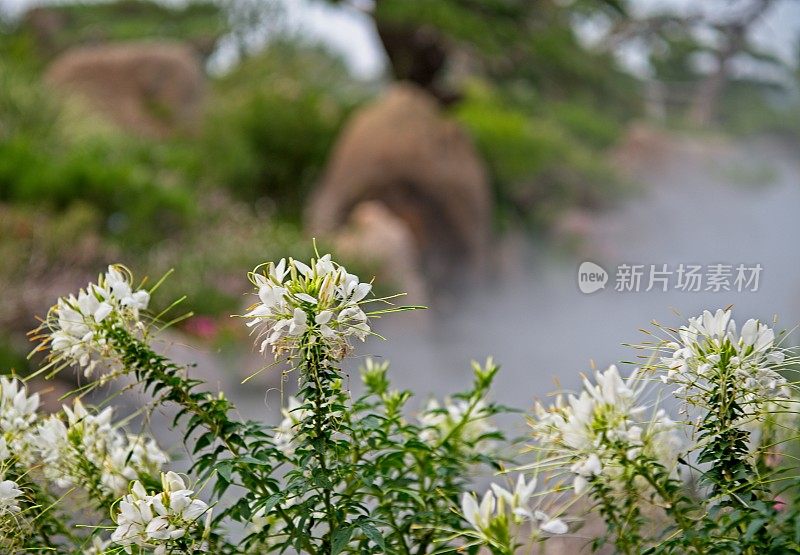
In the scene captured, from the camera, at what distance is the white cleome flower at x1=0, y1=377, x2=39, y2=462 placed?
0.96 metres

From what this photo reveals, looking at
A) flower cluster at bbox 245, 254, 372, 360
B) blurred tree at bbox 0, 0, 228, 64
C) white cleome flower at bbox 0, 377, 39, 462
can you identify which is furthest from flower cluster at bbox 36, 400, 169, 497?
blurred tree at bbox 0, 0, 228, 64

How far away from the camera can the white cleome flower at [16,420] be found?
960 mm

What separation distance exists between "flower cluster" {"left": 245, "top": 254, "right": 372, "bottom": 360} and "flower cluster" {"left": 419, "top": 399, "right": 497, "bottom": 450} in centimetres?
29

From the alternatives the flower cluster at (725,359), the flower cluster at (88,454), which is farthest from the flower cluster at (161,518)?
the flower cluster at (725,359)

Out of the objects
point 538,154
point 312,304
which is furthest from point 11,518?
point 538,154

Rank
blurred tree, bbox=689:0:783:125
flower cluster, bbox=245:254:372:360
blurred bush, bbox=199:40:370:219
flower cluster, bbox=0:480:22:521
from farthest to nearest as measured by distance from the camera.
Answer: blurred tree, bbox=689:0:783:125
blurred bush, bbox=199:40:370:219
flower cluster, bbox=0:480:22:521
flower cluster, bbox=245:254:372:360

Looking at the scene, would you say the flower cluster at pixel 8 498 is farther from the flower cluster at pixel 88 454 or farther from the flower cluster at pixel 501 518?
the flower cluster at pixel 501 518

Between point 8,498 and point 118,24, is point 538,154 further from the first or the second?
point 8,498

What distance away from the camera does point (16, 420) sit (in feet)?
3.18

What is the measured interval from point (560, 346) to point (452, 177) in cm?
247

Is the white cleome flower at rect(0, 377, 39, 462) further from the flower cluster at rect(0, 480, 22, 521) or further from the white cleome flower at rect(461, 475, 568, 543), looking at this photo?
the white cleome flower at rect(461, 475, 568, 543)

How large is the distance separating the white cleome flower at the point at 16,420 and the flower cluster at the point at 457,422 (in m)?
0.41

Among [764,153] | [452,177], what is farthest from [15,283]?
[764,153]

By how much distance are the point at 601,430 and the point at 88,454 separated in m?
0.52
